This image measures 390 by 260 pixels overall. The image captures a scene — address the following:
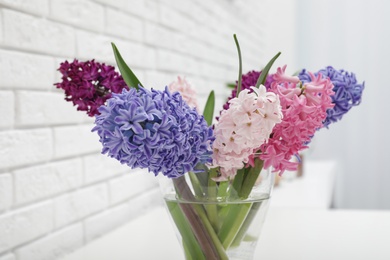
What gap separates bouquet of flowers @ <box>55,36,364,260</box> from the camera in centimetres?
57

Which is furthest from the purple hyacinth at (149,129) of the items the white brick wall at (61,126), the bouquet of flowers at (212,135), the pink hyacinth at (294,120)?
the white brick wall at (61,126)

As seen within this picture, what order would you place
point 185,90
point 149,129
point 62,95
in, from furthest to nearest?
point 62,95 < point 185,90 < point 149,129

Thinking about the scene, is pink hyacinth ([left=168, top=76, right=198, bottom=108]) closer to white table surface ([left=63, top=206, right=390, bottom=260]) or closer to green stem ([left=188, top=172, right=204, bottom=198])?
green stem ([left=188, top=172, right=204, bottom=198])

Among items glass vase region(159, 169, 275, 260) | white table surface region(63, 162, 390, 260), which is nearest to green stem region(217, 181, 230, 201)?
glass vase region(159, 169, 275, 260)

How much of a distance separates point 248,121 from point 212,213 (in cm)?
19

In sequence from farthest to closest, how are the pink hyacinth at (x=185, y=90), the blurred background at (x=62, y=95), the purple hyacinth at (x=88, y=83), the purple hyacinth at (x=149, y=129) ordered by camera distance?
1. the blurred background at (x=62, y=95)
2. the pink hyacinth at (x=185, y=90)
3. the purple hyacinth at (x=88, y=83)
4. the purple hyacinth at (x=149, y=129)

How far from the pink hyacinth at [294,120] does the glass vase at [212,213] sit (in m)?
0.08

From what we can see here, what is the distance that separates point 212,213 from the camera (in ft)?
2.48

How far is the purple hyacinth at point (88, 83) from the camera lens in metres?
0.70

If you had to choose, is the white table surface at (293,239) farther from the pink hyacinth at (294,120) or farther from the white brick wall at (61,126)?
the pink hyacinth at (294,120)

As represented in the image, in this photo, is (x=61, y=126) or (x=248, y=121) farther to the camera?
(x=61, y=126)

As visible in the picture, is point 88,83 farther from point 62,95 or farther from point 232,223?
point 62,95

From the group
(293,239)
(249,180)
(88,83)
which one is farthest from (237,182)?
(293,239)

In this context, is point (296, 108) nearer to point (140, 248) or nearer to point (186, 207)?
point (186, 207)
